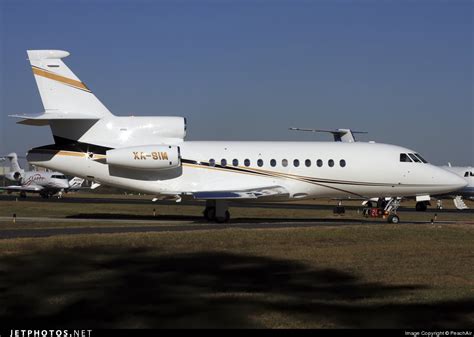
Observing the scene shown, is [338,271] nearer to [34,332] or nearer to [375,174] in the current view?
[34,332]

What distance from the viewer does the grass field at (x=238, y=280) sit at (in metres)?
9.64

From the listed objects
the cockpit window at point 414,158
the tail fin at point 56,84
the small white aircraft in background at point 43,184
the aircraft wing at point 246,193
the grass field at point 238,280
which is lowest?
the small white aircraft in background at point 43,184

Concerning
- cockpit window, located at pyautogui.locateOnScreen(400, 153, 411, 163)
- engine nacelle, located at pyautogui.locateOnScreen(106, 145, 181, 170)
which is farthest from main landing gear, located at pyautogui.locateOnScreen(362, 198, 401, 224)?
engine nacelle, located at pyautogui.locateOnScreen(106, 145, 181, 170)

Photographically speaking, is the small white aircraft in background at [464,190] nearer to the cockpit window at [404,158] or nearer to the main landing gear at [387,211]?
the main landing gear at [387,211]

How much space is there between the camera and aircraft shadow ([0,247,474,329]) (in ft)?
31.0

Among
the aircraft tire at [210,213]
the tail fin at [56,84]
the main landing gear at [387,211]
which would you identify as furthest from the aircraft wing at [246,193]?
the tail fin at [56,84]

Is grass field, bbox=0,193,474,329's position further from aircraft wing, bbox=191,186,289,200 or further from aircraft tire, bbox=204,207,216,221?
aircraft tire, bbox=204,207,216,221

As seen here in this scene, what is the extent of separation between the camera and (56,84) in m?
30.3

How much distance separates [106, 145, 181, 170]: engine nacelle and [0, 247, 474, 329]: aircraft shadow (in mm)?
14126

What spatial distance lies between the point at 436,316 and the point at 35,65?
81.3 ft

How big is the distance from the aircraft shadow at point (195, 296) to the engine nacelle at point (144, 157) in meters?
14.1

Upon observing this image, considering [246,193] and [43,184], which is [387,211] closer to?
[246,193]

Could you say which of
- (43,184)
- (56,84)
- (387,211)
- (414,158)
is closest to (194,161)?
(56,84)

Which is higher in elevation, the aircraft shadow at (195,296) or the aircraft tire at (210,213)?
the aircraft shadow at (195,296)
